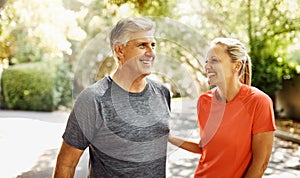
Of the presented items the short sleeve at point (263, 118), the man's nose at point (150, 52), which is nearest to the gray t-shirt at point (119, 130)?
the man's nose at point (150, 52)

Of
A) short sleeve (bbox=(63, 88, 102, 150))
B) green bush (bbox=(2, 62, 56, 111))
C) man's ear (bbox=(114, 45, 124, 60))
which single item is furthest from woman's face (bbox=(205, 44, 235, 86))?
green bush (bbox=(2, 62, 56, 111))

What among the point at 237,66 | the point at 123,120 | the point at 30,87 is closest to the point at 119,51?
the point at 123,120

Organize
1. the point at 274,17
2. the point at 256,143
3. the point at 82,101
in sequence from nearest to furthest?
the point at 82,101
the point at 256,143
the point at 274,17

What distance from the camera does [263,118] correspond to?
5.61ft

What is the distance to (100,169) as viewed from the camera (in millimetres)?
1562

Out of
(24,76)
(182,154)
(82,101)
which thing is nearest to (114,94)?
(82,101)

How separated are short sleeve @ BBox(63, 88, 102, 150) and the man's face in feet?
0.63

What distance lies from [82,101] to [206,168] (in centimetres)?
65

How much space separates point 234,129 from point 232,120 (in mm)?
40

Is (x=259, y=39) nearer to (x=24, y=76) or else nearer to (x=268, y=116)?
(x=24, y=76)

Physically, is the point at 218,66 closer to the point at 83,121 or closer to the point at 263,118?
the point at 263,118

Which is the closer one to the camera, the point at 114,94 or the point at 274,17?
the point at 114,94

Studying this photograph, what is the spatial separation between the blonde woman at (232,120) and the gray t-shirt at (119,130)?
252 millimetres

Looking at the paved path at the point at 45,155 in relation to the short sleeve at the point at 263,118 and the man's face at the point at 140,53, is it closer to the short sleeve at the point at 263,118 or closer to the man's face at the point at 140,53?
the short sleeve at the point at 263,118
